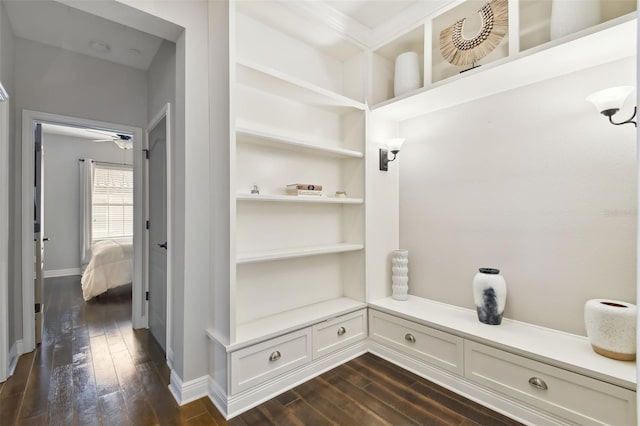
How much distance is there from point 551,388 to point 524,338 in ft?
1.01

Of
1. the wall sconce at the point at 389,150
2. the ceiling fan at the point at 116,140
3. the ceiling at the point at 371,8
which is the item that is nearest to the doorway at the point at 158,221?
the ceiling at the point at 371,8

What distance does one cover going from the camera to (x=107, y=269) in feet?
14.4

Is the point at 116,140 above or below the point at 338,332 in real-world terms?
above

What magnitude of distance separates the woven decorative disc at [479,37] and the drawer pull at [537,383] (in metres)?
2.12

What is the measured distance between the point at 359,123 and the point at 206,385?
7.99 feet

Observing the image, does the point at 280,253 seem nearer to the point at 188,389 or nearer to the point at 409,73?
the point at 188,389

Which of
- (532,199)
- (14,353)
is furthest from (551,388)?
(14,353)

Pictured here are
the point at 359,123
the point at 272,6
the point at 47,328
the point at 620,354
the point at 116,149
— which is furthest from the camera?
the point at 116,149

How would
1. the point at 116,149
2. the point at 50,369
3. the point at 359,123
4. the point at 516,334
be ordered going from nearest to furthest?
the point at 516,334 < the point at 50,369 < the point at 359,123 < the point at 116,149

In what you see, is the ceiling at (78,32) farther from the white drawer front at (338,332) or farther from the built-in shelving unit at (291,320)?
the white drawer front at (338,332)

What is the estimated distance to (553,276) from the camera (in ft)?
6.75

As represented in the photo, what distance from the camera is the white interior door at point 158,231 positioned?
2.66 meters

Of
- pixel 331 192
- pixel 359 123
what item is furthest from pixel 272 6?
pixel 331 192

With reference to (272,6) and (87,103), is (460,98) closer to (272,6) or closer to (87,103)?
(272,6)
